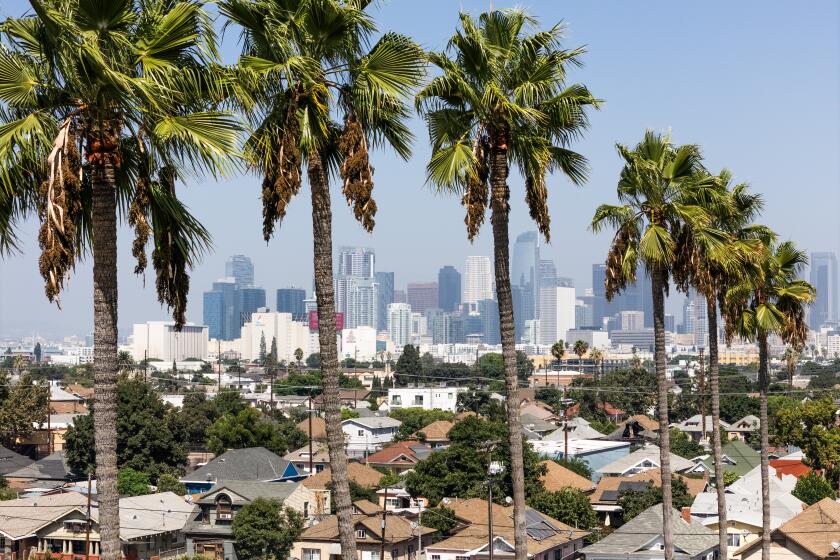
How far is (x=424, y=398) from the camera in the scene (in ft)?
531

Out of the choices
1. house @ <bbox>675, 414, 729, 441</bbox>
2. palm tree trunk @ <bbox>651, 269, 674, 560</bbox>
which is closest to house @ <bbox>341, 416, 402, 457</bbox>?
house @ <bbox>675, 414, 729, 441</bbox>

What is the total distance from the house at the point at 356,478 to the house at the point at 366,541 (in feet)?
42.6

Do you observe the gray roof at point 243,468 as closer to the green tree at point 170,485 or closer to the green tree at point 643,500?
the green tree at point 170,485

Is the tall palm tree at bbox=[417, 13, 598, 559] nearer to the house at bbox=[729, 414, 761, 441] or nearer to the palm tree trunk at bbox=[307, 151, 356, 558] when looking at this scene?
the palm tree trunk at bbox=[307, 151, 356, 558]

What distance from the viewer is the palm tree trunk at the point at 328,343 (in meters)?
13.9

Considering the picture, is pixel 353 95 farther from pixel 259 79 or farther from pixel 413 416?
pixel 413 416

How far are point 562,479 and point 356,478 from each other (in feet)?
42.9

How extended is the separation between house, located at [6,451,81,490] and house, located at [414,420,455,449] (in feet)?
112

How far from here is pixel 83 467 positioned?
8238 centimetres

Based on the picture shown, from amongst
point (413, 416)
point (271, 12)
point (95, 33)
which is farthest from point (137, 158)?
point (413, 416)

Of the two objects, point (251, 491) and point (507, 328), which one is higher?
point (507, 328)

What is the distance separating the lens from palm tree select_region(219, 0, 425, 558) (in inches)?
546

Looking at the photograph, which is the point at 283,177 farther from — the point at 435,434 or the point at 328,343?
the point at 435,434

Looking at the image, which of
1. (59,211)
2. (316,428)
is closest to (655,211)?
(59,211)
